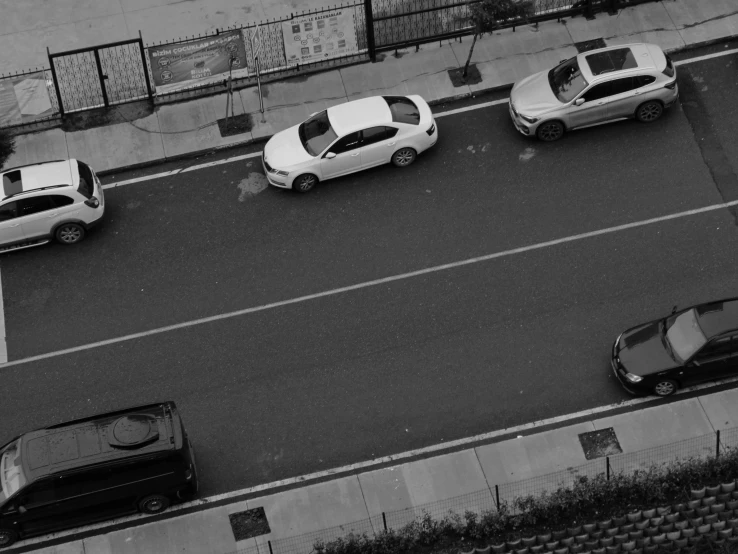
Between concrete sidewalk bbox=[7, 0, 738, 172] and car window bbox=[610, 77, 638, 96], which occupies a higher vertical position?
concrete sidewalk bbox=[7, 0, 738, 172]

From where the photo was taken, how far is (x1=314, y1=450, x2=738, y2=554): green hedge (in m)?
18.2

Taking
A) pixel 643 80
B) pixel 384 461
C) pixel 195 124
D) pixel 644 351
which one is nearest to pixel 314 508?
pixel 384 461

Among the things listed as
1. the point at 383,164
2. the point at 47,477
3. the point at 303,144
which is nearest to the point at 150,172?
the point at 303,144

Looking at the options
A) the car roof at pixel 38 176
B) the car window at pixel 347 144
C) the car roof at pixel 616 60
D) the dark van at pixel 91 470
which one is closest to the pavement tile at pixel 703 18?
the car roof at pixel 616 60

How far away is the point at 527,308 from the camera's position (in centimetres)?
2141

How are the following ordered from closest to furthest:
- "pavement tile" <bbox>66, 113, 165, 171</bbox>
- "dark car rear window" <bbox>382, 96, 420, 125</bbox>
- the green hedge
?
the green hedge < "dark car rear window" <bbox>382, 96, 420, 125</bbox> < "pavement tile" <bbox>66, 113, 165, 171</bbox>

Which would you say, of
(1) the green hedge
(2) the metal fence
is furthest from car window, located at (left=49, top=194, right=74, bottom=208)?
(1) the green hedge

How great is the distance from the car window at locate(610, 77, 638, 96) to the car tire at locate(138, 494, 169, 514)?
12.3 meters

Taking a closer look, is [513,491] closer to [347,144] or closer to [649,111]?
[347,144]

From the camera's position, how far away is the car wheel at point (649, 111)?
78.4ft

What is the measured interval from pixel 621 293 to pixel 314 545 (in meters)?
7.63

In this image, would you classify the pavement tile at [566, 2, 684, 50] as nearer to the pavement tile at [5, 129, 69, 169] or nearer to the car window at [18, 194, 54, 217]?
the pavement tile at [5, 129, 69, 169]

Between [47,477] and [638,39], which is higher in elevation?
[638,39]

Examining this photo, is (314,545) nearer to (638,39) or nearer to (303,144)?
(303,144)
